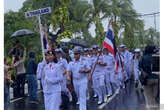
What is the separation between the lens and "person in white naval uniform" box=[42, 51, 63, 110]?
7766 millimetres

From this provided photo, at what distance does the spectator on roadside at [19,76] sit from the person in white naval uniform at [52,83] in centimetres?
415

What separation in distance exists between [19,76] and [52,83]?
199 inches

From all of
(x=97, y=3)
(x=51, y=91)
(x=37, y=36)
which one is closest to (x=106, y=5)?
(x=97, y=3)

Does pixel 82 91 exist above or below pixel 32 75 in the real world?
below

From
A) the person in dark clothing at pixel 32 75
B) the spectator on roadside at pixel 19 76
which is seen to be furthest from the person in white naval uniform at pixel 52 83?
the spectator on roadside at pixel 19 76

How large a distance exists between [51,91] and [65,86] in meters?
3.19

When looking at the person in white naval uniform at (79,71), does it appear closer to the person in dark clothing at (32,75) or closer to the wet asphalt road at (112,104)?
the wet asphalt road at (112,104)

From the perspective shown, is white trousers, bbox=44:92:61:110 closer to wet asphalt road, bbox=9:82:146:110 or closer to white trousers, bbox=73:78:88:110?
white trousers, bbox=73:78:88:110

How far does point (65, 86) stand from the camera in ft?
36.1

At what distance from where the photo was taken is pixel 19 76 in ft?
41.4

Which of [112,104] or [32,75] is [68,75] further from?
[32,75]

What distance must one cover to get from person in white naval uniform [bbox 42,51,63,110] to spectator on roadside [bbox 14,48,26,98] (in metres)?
4.15

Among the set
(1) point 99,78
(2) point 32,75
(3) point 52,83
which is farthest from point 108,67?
(3) point 52,83
